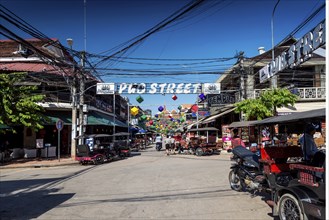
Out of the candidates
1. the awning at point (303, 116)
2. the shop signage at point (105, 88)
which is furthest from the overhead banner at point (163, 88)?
the awning at point (303, 116)

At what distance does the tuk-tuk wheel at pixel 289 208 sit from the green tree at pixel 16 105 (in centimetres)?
1783

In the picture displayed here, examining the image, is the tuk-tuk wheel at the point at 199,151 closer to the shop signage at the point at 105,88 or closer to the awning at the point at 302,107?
the awning at the point at 302,107

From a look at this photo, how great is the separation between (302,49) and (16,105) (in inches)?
688

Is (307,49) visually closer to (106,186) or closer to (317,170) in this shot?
(317,170)

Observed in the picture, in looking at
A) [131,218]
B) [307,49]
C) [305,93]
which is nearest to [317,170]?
[131,218]

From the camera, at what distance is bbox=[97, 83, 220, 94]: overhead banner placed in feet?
76.8

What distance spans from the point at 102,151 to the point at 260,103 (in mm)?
11238

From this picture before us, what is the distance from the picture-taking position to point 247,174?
8906 mm

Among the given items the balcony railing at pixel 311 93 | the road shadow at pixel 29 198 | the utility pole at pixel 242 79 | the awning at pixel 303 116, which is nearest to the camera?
the awning at pixel 303 116

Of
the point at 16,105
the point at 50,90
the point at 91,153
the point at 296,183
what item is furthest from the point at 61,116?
the point at 296,183

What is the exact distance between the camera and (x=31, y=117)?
20719mm

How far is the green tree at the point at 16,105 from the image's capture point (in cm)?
1991

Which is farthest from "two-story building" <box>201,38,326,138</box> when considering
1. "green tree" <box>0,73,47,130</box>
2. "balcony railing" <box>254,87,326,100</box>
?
"green tree" <box>0,73,47,130</box>

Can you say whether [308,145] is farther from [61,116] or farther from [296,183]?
[61,116]
